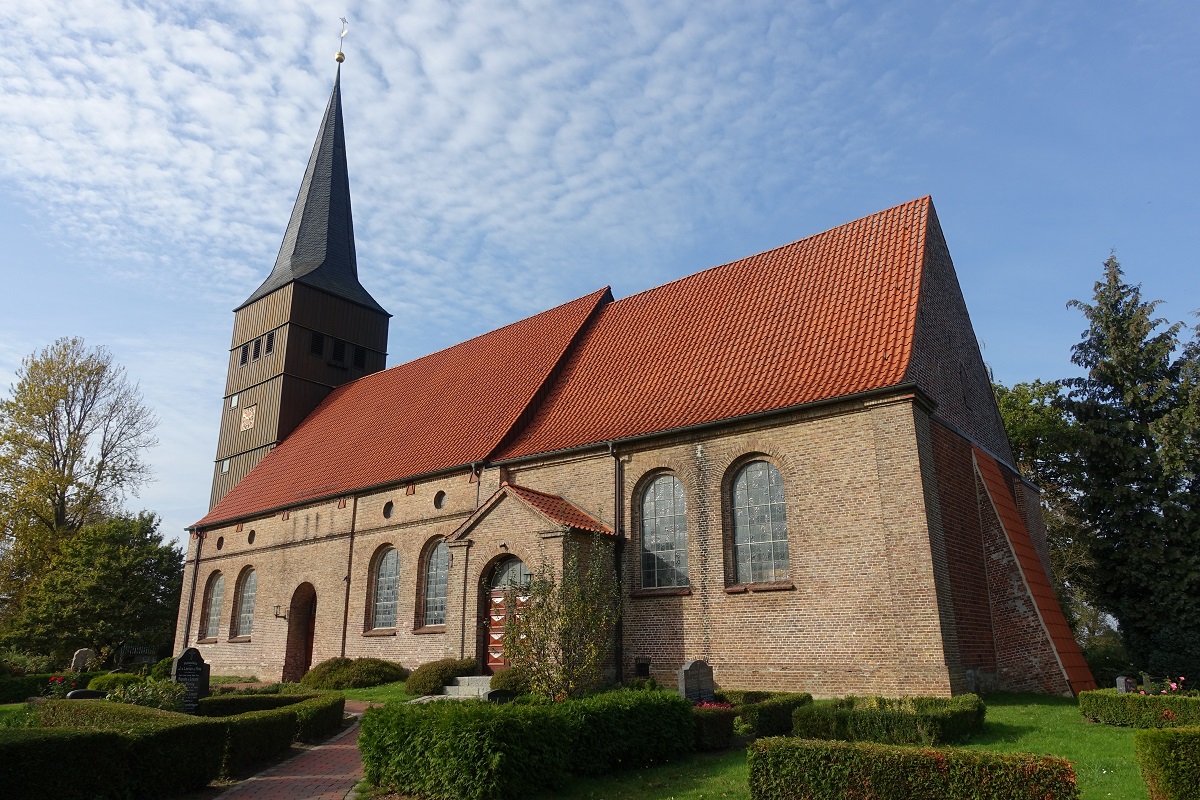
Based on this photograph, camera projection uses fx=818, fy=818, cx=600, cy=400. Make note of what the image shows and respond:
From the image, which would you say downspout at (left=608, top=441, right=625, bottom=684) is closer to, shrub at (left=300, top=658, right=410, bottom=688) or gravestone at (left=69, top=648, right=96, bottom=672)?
shrub at (left=300, top=658, right=410, bottom=688)

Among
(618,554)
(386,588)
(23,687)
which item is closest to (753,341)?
(618,554)

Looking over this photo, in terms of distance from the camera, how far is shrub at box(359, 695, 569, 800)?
8.13 metres

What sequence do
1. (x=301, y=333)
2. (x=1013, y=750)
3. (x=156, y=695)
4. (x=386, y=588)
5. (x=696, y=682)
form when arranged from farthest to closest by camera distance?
(x=301, y=333) → (x=386, y=588) → (x=156, y=695) → (x=696, y=682) → (x=1013, y=750)

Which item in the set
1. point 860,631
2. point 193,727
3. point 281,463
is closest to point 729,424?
point 860,631

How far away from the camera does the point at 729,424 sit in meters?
15.9

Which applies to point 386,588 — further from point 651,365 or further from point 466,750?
point 466,750

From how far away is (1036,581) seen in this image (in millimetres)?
15359

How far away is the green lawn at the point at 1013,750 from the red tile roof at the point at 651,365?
5.65 meters

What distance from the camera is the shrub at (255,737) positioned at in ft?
33.9

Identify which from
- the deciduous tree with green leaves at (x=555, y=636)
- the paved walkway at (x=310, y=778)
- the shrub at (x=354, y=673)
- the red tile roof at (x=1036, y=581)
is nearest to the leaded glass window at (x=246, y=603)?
the shrub at (x=354, y=673)

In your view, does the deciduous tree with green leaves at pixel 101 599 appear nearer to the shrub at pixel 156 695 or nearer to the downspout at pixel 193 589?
the downspout at pixel 193 589

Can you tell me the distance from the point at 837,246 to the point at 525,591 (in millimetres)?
10873

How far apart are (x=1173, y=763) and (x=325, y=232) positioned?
3216cm

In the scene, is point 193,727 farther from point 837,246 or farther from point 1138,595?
point 1138,595
